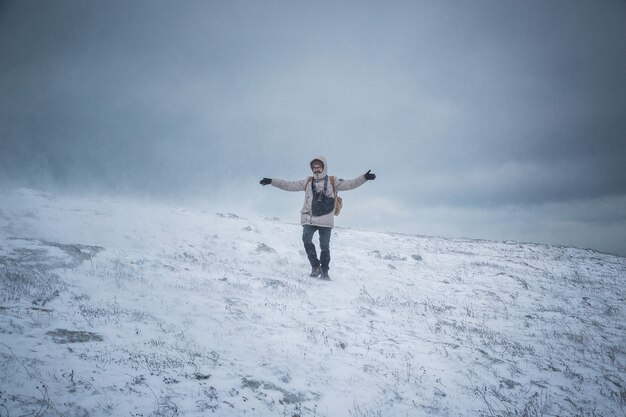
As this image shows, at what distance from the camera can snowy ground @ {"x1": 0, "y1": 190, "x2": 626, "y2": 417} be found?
2.88m

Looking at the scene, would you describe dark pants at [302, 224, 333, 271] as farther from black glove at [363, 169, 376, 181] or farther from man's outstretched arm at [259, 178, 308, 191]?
black glove at [363, 169, 376, 181]

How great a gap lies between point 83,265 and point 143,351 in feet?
15.9

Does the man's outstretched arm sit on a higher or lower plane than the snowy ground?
higher

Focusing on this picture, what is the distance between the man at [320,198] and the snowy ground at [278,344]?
1124 mm

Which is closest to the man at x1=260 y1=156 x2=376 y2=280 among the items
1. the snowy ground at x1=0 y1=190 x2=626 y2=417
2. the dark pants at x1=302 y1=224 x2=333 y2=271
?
the dark pants at x1=302 y1=224 x2=333 y2=271

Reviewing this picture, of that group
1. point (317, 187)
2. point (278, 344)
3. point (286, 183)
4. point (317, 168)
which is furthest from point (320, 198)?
point (278, 344)

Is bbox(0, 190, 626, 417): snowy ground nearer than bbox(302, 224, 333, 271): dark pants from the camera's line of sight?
Yes

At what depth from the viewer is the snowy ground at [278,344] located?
2.88 meters

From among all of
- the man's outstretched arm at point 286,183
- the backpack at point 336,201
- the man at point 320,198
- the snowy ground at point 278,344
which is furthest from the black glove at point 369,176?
the snowy ground at point 278,344

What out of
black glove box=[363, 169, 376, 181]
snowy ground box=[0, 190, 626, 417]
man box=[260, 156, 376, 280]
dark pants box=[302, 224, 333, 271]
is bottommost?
snowy ground box=[0, 190, 626, 417]

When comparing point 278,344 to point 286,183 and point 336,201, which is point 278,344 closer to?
point 336,201

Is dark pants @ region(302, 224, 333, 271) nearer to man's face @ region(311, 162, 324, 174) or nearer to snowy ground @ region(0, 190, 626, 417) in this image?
snowy ground @ region(0, 190, 626, 417)

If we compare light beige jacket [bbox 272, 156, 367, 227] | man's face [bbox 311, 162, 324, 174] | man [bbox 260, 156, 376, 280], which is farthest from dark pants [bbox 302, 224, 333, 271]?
man's face [bbox 311, 162, 324, 174]

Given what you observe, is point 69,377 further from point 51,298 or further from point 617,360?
point 617,360
